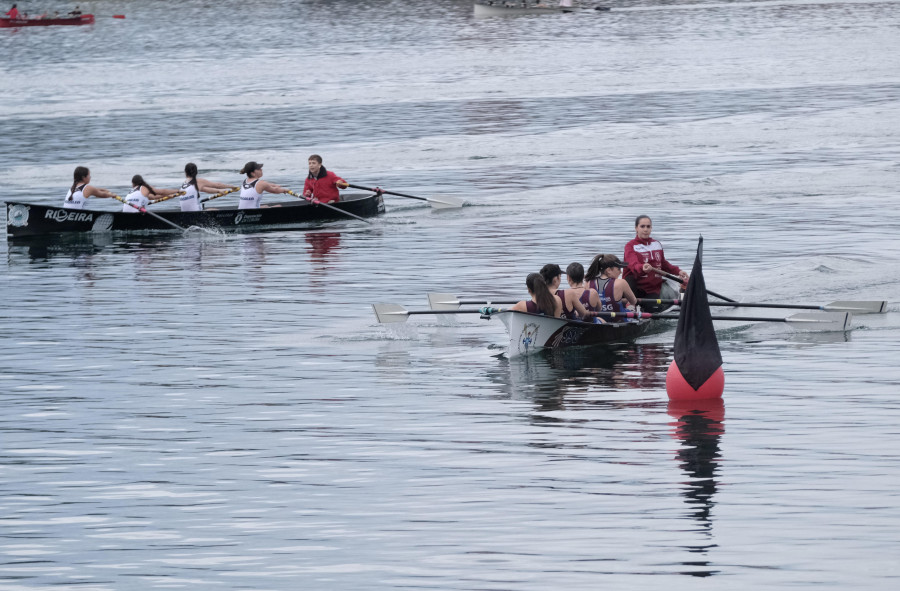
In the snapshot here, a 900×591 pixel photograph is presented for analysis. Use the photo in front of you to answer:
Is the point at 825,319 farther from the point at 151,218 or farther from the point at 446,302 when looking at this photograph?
the point at 151,218

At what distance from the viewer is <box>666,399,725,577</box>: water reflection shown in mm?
13890

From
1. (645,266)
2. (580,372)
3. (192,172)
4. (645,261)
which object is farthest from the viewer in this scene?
(192,172)

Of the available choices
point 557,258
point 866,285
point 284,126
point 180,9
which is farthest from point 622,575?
point 180,9

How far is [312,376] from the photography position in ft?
71.2

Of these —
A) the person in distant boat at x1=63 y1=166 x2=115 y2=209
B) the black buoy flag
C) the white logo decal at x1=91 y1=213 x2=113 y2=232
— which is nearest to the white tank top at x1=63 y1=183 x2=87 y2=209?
the person in distant boat at x1=63 y1=166 x2=115 y2=209

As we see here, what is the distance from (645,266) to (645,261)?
0.34 meters

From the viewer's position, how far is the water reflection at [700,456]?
45.6 feet

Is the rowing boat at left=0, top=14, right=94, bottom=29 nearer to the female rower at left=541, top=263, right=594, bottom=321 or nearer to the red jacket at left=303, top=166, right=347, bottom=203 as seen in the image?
the red jacket at left=303, top=166, right=347, bottom=203

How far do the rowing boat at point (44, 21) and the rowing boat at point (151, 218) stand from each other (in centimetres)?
10300

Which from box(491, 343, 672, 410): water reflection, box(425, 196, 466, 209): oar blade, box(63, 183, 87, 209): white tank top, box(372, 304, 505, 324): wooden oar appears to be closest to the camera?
box(491, 343, 672, 410): water reflection

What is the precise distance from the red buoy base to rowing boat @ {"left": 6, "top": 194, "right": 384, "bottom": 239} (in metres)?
20.4

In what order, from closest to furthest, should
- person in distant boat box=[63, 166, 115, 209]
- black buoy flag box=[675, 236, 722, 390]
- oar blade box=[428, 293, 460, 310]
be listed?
black buoy flag box=[675, 236, 722, 390] < oar blade box=[428, 293, 460, 310] < person in distant boat box=[63, 166, 115, 209]

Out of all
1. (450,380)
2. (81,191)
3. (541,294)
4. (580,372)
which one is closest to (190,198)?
(81,191)

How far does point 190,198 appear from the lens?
37.8 meters
